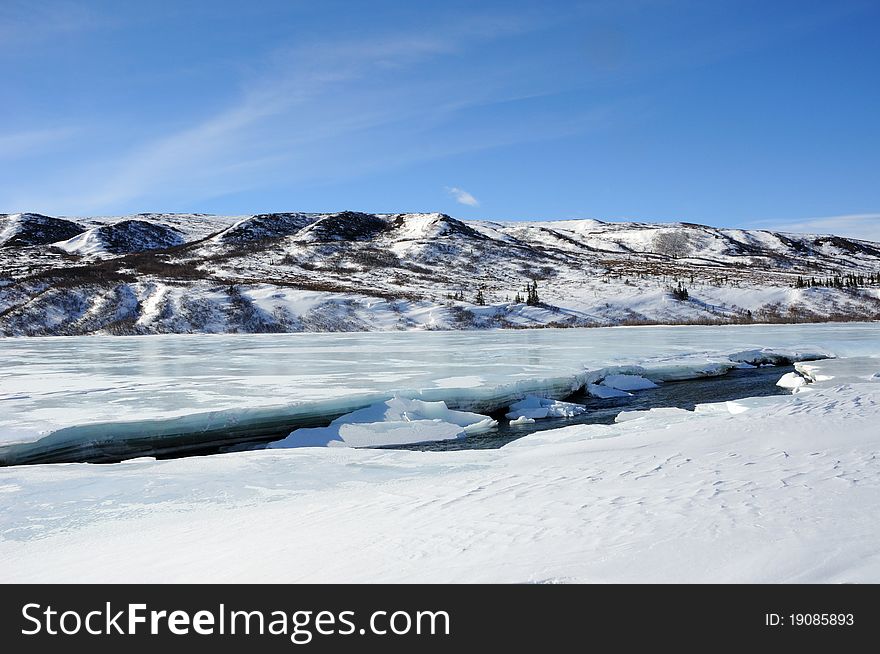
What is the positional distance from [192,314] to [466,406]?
42.4 m

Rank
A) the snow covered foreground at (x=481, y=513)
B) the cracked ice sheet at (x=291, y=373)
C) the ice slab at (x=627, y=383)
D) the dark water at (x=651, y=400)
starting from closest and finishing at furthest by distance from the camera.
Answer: the snow covered foreground at (x=481, y=513)
the dark water at (x=651, y=400)
the cracked ice sheet at (x=291, y=373)
the ice slab at (x=627, y=383)

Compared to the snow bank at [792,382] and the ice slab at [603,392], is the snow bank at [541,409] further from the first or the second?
the snow bank at [792,382]

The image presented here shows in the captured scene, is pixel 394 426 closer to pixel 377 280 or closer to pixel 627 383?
pixel 627 383

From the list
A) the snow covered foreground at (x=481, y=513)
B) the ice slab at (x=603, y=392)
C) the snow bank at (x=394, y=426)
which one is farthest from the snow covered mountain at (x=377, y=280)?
the snow covered foreground at (x=481, y=513)

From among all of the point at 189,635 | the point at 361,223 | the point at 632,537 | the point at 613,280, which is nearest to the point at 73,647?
the point at 189,635

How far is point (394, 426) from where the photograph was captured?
12438 millimetres

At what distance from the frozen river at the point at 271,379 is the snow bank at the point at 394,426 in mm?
780

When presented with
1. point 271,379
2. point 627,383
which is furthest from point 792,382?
point 271,379

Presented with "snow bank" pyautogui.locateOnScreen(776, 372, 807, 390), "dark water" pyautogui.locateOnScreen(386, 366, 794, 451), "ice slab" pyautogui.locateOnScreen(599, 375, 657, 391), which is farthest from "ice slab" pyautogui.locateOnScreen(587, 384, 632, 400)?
"snow bank" pyautogui.locateOnScreen(776, 372, 807, 390)

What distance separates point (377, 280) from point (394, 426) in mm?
64694

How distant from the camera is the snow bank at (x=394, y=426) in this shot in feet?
38.4

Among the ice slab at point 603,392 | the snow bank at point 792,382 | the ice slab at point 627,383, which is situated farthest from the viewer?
the ice slab at point 627,383

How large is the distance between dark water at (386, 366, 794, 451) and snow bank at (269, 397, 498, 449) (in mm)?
298

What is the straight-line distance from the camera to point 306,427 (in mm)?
13023
